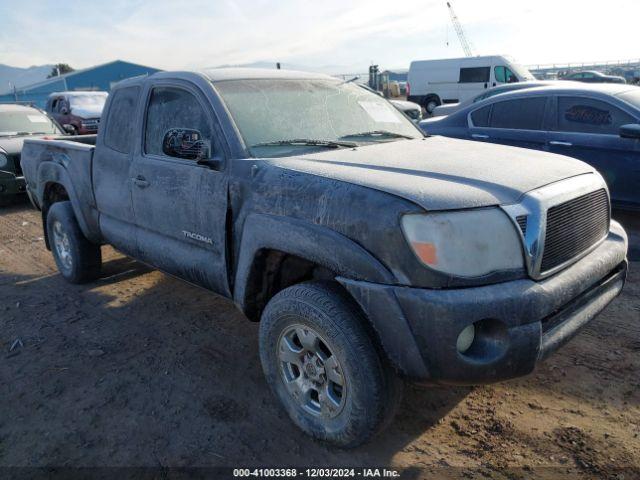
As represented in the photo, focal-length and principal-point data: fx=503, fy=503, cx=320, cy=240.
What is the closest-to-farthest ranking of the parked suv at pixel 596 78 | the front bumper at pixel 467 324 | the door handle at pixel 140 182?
1. the front bumper at pixel 467 324
2. the door handle at pixel 140 182
3. the parked suv at pixel 596 78

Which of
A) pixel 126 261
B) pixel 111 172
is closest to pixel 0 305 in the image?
pixel 126 261

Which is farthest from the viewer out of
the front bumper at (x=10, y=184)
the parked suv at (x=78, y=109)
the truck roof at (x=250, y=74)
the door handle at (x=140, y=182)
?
the parked suv at (x=78, y=109)

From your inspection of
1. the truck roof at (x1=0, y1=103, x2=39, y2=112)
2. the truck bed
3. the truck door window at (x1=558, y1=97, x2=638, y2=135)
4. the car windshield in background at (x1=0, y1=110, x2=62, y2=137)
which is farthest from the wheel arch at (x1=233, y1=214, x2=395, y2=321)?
the truck roof at (x1=0, y1=103, x2=39, y2=112)

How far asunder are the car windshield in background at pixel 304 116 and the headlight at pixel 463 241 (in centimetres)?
114

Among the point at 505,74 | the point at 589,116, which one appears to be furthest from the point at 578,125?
the point at 505,74

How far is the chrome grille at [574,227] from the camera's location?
231 centimetres

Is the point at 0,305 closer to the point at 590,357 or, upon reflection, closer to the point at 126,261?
the point at 126,261

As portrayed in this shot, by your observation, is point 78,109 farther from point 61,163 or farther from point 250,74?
point 250,74

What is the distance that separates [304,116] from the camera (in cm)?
332

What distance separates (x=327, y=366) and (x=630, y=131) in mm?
4461

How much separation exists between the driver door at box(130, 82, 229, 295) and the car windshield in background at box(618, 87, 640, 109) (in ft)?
15.9

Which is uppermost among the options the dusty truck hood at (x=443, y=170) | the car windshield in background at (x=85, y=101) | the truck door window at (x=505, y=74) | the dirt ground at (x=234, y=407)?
the truck door window at (x=505, y=74)

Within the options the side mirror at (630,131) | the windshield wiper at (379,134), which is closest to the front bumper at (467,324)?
the windshield wiper at (379,134)

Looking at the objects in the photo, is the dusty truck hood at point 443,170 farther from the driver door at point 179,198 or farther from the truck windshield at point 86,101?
the truck windshield at point 86,101
